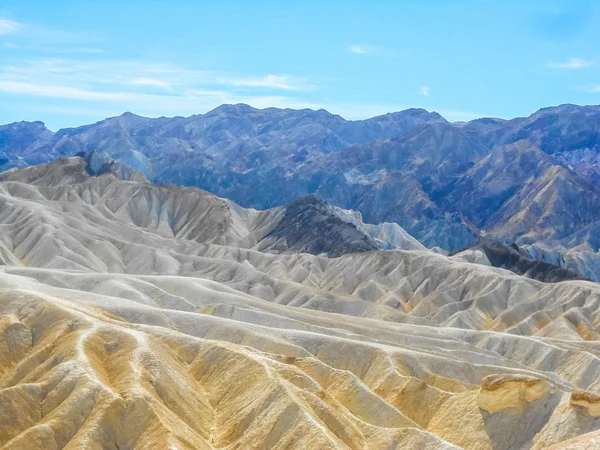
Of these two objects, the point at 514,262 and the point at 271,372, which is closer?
the point at 271,372

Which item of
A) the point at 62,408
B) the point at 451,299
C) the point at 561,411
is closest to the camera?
the point at 62,408

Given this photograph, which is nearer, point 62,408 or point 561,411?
point 62,408

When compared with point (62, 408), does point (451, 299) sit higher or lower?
lower

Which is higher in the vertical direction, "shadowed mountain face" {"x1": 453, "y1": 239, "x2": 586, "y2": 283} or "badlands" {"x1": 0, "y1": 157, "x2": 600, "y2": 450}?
"badlands" {"x1": 0, "y1": 157, "x2": 600, "y2": 450}

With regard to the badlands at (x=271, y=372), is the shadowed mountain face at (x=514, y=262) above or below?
below

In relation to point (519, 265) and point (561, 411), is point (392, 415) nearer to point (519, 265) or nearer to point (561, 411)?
point (561, 411)

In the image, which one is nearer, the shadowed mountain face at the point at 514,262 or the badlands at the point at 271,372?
the badlands at the point at 271,372

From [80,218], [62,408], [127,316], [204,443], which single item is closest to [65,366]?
[62,408]

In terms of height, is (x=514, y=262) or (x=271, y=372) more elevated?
(x=271, y=372)

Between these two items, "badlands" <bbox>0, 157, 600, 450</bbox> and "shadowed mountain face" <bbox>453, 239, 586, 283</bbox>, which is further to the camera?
"shadowed mountain face" <bbox>453, 239, 586, 283</bbox>

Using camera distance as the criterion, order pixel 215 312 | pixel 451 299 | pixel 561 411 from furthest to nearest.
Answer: pixel 451 299 < pixel 215 312 < pixel 561 411
